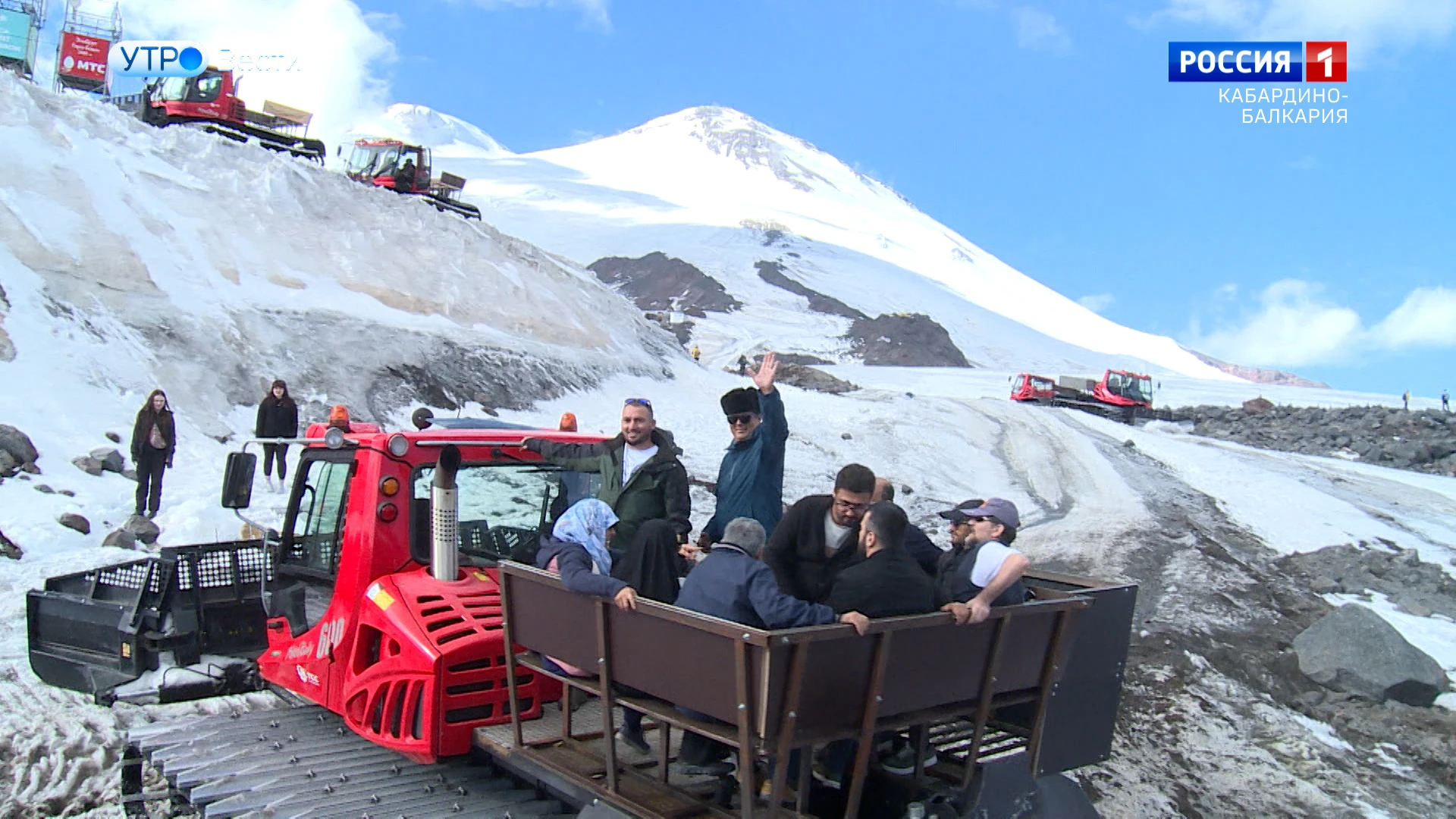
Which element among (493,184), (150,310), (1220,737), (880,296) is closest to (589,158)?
(493,184)

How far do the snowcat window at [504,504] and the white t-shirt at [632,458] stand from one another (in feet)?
1.56

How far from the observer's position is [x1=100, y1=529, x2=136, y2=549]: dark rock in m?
10.0

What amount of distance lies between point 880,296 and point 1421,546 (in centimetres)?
7301

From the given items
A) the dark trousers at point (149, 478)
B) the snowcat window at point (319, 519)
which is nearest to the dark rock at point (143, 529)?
the dark trousers at point (149, 478)

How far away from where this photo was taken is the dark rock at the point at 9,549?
938 centimetres

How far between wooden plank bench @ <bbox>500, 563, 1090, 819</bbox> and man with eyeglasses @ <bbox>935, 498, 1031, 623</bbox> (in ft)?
0.33

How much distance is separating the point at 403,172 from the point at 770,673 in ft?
116

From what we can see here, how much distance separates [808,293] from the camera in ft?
270

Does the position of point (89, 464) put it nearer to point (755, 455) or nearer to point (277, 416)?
point (277, 416)

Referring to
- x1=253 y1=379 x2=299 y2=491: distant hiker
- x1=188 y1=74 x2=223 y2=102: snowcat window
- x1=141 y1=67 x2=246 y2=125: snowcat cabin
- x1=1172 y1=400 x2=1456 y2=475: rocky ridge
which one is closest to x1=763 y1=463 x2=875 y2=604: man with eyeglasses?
x1=253 y1=379 x2=299 y2=491: distant hiker

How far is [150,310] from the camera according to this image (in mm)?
17656

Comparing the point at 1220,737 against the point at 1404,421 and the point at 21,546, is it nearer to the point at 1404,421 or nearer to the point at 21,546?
the point at 21,546

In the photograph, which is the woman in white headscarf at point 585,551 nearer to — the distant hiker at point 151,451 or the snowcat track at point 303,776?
the snowcat track at point 303,776

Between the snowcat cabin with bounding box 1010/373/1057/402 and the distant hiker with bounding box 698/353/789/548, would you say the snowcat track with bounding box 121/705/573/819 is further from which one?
the snowcat cabin with bounding box 1010/373/1057/402
